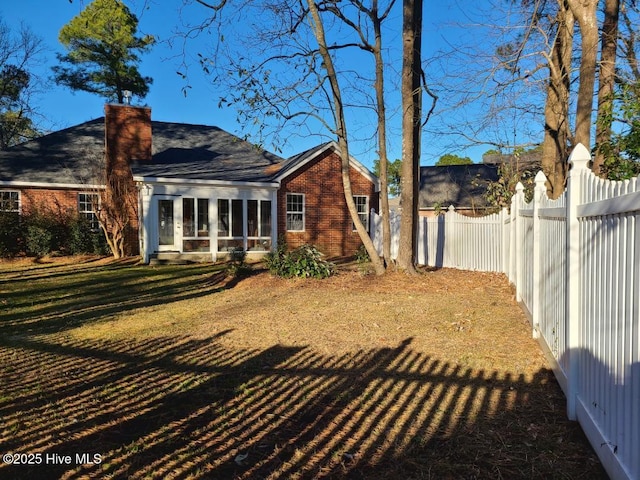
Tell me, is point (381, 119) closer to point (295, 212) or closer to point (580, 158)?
point (580, 158)

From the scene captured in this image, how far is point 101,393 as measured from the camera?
409cm

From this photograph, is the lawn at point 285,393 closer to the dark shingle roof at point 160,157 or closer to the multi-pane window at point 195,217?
the multi-pane window at point 195,217

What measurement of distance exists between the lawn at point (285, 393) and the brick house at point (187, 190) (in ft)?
28.5

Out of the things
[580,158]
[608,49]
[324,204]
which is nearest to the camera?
[580,158]

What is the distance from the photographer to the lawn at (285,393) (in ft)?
9.66

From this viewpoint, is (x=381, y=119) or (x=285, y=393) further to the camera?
(x=381, y=119)

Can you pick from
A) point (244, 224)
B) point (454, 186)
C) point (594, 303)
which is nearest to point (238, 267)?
point (244, 224)

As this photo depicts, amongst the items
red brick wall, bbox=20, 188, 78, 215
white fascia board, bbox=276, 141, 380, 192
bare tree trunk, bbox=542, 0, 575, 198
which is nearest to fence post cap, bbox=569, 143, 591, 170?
bare tree trunk, bbox=542, 0, 575, 198

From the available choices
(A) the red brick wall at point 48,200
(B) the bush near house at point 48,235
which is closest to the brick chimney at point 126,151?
(B) the bush near house at point 48,235

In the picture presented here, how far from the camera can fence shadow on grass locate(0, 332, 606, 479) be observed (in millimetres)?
2887

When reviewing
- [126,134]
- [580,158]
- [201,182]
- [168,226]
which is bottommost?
[168,226]

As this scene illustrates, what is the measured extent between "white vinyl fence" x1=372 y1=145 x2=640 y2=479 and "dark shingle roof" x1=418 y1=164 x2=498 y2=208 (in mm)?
25304

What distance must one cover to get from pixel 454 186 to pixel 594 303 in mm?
29786

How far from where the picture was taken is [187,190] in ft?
54.6
